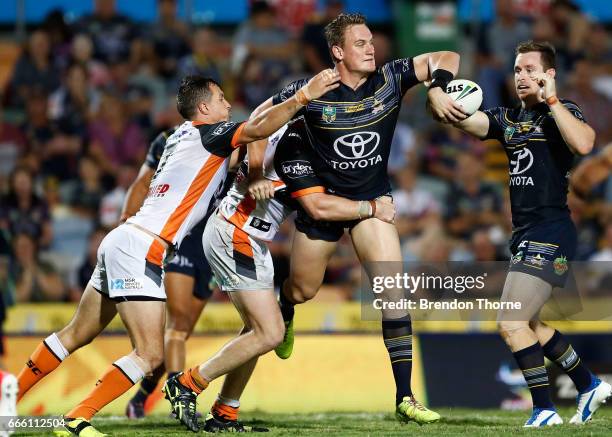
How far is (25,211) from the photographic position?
14508mm

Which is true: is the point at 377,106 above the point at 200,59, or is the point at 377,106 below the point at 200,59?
above

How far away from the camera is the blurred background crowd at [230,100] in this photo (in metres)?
14.3

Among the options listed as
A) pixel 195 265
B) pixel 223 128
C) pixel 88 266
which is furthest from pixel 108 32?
pixel 223 128

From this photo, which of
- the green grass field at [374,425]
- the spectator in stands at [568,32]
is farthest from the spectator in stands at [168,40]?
the green grass field at [374,425]

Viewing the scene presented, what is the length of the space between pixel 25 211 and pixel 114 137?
195 centimetres

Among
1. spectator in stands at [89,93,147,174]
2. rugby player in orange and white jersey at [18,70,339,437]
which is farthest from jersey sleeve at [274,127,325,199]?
spectator in stands at [89,93,147,174]

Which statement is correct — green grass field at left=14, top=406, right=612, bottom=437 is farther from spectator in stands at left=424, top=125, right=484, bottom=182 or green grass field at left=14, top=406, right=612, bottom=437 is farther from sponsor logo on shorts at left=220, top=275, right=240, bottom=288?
spectator in stands at left=424, top=125, right=484, bottom=182

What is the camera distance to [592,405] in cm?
834

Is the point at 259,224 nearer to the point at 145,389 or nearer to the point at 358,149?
the point at 358,149

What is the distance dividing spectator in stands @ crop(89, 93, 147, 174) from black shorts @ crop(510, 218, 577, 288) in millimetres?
8394

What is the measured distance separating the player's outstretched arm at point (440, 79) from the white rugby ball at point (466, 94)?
51 mm

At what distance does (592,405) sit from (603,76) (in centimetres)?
1002

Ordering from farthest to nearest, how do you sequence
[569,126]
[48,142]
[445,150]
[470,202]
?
[445,150] < [48,142] < [470,202] < [569,126]

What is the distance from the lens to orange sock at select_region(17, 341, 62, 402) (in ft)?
26.3
